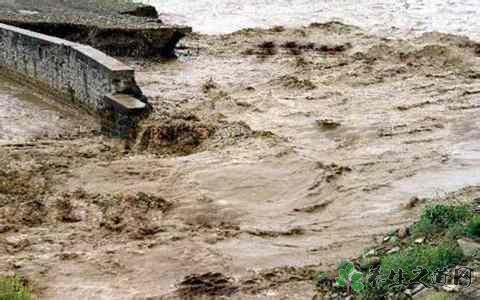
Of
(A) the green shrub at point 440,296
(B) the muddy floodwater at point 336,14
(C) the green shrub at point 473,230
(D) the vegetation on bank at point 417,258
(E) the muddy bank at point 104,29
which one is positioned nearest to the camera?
(A) the green shrub at point 440,296

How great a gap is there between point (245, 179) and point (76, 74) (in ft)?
A: 13.9

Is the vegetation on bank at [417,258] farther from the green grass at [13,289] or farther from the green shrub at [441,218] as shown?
the green grass at [13,289]

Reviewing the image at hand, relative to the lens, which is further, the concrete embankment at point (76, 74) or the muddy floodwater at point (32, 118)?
the muddy floodwater at point (32, 118)

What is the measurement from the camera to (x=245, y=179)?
8867mm

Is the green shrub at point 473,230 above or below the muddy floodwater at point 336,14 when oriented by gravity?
below

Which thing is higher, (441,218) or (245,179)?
(441,218)

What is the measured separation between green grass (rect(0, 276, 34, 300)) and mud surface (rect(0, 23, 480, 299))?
0.20 metres

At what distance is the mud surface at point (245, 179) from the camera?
6.75 meters

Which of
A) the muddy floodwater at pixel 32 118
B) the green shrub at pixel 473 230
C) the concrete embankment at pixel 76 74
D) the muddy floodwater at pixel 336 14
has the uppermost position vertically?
the muddy floodwater at pixel 336 14

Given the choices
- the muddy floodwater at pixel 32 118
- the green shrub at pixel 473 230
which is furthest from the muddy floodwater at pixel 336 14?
the green shrub at pixel 473 230

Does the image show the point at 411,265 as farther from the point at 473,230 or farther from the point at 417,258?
the point at 473,230

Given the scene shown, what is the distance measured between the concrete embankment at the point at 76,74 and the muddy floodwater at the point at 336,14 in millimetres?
5890

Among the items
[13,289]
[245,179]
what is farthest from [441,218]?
[13,289]

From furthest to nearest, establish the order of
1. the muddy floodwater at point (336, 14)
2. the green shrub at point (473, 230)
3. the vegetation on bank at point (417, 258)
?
1. the muddy floodwater at point (336, 14)
2. the green shrub at point (473, 230)
3. the vegetation on bank at point (417, 258)
